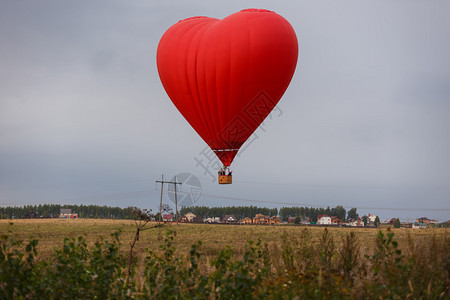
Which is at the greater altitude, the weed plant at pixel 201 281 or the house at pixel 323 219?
the weed plant at pixel 201 281

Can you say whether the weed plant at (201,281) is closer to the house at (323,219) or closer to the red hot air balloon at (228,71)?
the red hot air balloon at (228,71)

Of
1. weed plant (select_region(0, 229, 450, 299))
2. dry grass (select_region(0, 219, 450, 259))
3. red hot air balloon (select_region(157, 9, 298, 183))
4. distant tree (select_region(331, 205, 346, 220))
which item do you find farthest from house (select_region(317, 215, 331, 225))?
weed plant (select_region(0, 229, 450, 299))

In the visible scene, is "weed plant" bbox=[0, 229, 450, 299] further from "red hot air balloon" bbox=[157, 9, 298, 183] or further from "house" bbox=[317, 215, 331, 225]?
"house" bbox=[317, 215, 331, 225]

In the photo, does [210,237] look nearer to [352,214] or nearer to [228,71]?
[228,71]

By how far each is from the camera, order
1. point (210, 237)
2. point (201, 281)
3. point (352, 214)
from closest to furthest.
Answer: point (201, 281)
point (210, 237)
point (352, 214)

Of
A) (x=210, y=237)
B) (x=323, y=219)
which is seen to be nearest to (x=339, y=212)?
(x=323, y=219)

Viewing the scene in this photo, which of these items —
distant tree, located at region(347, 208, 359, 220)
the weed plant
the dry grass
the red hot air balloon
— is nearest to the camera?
the weed plant

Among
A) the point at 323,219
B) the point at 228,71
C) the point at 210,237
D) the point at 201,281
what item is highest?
the point at 228,71

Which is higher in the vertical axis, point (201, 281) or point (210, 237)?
point (201, 281)

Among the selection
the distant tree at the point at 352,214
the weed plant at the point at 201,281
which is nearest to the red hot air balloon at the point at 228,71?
the weed plant at the point at 201,281

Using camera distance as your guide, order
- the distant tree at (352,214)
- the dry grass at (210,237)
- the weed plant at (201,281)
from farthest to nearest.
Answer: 1. the distant tree at (352,214)
2. the dry grass at (210,237)
3. the weed plant at (201,281)
